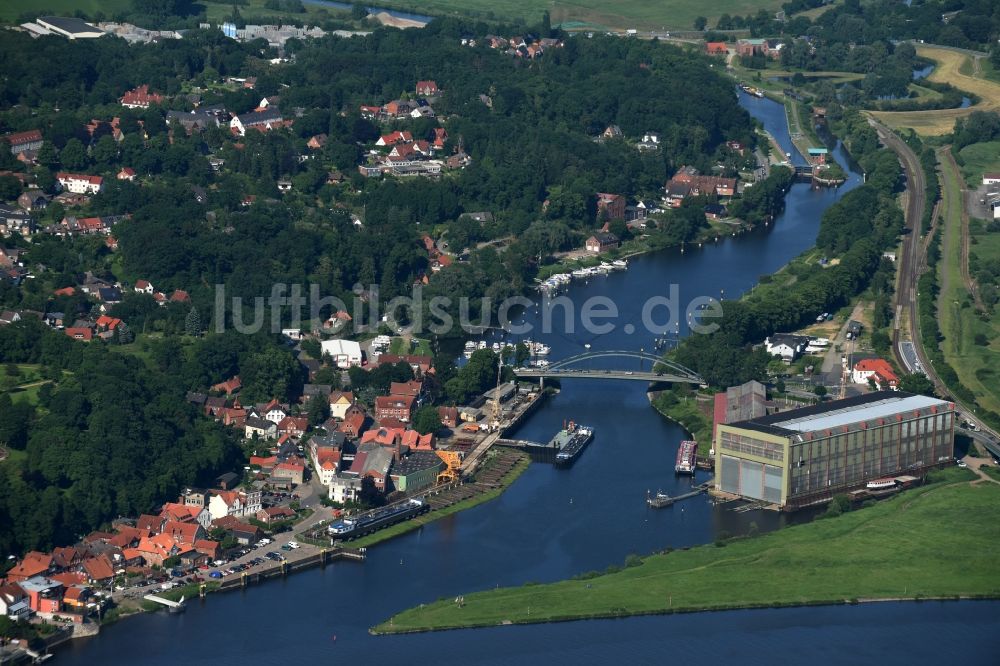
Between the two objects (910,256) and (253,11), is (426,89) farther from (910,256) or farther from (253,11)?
Result: (910,256)

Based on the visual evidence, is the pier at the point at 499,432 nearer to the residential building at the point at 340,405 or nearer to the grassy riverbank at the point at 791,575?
the residential building at the point at 340,405

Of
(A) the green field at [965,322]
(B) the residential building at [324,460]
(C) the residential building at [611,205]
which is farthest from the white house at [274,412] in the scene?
(C) the residential building at [611,205]

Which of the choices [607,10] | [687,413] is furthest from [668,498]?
[607,10]

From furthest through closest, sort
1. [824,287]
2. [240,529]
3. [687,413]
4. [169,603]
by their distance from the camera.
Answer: [824,287]
[687,413]
[240,529]
[169,603]

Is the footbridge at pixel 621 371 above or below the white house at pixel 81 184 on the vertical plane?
below

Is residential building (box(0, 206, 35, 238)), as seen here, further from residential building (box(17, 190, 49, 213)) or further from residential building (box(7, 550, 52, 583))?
residential building (box(7, 550, 52, 583))

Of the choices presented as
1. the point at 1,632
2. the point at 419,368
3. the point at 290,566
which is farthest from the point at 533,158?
the point at 1,632

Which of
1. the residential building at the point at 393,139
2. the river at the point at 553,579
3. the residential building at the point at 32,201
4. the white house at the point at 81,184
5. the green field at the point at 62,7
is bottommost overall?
the river at the point at 553,579
